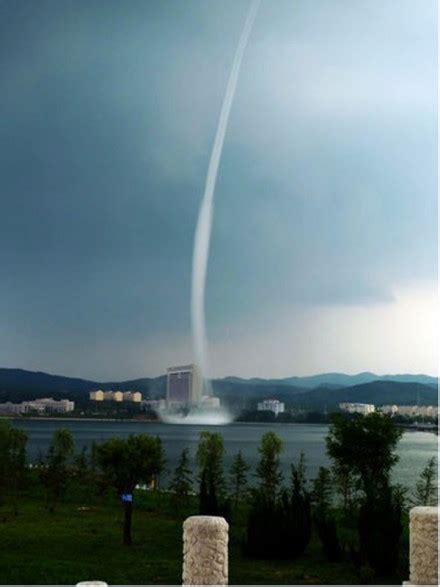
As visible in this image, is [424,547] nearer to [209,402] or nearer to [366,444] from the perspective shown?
[366,444]

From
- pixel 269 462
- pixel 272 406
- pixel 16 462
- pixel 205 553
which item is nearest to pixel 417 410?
pixel 272 406

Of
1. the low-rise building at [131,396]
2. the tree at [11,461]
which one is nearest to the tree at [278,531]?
the tree at [11,461]

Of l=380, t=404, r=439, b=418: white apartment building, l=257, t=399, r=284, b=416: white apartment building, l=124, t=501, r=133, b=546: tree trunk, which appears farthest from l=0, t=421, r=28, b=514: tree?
l=257, t=399, r=284, b=416: white apartment building

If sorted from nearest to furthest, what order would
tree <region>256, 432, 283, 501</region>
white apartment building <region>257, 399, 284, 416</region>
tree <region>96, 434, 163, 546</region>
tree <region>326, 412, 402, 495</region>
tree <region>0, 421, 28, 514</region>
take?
tree <region>96, 434, 163, 546</region>
tree <region>0, 421, 28, 514</region>
tree <region>326, 412, 402, 495</region>
tree <region>256, 432, 283, 501</region>
white apartment building <region>257, 399, 284, 416</region>

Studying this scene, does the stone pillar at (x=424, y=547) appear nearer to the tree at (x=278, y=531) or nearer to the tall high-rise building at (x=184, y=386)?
the tree at (x=278, y=531)

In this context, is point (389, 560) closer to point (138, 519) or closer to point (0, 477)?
point (138, 519)

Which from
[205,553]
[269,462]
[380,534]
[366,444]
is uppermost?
[366,444]

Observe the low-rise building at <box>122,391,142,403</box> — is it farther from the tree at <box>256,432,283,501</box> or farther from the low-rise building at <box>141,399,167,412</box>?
the tree at <box>256,432,283,501</box>
